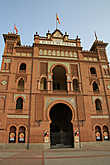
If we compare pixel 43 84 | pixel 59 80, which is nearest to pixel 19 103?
pixel 43 84

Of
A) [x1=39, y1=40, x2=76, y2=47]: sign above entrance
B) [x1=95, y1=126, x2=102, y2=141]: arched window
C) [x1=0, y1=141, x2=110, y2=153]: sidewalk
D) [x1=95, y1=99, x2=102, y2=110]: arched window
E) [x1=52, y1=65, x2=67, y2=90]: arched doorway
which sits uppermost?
[x1=39, y1=40, x2=76, y2=47]: sign above entrance

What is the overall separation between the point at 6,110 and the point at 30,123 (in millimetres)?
3600

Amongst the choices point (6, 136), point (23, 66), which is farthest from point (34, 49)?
point (6, 136)

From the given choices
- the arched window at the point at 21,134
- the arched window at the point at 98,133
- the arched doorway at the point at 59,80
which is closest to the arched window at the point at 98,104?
the arched window at the point at 98,133

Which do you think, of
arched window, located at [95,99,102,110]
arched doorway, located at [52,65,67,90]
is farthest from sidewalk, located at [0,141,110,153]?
arched doorway, located at [52,65,67,90]

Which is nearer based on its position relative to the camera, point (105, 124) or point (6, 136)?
point (6, 136)

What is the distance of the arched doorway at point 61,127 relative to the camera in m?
18.1

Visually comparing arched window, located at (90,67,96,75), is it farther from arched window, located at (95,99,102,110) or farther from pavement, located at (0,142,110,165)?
pavement, located at (0,142,110,165)

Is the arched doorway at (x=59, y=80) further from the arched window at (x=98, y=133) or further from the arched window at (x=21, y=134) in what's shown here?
the arched window at (x=21, y=134)

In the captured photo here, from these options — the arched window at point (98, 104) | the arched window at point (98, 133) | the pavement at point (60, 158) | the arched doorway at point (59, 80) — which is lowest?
the pavement at point (60, 158)

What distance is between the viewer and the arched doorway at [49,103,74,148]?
59.5 feet

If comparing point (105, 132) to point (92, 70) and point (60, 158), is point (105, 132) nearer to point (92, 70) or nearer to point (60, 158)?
point (60, 158)

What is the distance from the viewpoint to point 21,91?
60.1 ft

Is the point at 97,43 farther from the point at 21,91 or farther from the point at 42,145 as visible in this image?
the point at 42,145
